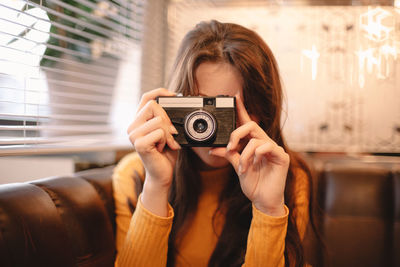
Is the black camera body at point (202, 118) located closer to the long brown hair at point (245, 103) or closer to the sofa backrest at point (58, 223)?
the long brown hair at point (245, 103)

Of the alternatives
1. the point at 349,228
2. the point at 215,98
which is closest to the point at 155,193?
the point at 215,98

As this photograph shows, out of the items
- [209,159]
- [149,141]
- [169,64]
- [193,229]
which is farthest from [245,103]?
[169,64]

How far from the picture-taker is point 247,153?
0.74 meters

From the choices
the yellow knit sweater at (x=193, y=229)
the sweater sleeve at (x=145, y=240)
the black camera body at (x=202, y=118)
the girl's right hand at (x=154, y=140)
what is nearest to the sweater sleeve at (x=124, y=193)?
the yellow knit sweater at (x=193, y=229)

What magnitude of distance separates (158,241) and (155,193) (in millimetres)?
129

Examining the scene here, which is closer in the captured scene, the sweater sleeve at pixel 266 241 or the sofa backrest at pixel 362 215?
the sweater sleeve at pixel 266 241

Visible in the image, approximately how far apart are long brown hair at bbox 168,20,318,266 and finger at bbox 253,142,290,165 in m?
0.18

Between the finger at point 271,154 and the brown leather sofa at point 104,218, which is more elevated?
the finger at point 271,154

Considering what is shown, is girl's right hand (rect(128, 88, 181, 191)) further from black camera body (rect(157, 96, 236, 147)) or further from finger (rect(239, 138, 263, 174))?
finger (rect(239, 138, 263, 174))

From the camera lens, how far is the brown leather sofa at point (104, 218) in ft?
2.03

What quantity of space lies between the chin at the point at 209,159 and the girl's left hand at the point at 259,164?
0.52ft

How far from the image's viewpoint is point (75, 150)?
1053mm

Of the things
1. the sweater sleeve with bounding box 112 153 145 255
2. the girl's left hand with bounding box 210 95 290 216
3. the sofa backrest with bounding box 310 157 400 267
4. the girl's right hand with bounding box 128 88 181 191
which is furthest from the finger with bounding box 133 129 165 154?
the sofa backrest with bounding box 310 157 400 267

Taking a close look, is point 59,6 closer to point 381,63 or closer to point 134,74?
point 134,74
